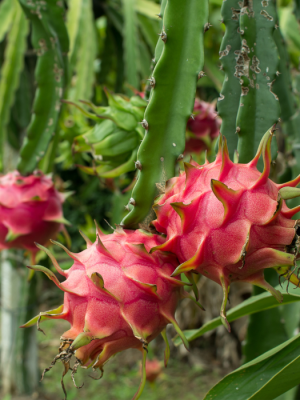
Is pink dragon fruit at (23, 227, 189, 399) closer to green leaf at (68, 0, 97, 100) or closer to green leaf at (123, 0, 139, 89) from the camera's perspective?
green leaf at (123, 0, 139, 89)

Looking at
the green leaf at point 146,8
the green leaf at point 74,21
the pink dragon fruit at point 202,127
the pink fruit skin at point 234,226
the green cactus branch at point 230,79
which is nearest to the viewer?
the pink fruit skin at point 234,226

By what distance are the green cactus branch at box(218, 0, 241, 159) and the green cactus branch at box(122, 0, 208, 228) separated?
3.9 inches

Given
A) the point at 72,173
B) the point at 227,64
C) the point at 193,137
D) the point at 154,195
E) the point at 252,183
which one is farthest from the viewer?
the point at 72,173

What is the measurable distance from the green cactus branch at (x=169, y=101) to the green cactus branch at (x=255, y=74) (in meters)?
0.11

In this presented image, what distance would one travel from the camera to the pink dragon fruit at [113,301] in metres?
0.54

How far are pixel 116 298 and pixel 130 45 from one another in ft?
4.64

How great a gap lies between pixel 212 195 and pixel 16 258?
188 cm

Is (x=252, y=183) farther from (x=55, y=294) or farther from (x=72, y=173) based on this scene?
(x=72, y=173)

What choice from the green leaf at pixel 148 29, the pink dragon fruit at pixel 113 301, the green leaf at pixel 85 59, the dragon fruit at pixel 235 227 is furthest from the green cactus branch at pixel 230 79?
the green leaf at pixel 148 29

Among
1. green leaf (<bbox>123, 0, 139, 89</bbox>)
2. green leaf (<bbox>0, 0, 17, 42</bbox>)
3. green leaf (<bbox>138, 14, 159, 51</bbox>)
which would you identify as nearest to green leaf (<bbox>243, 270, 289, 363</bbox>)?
green leaf (<bbox>123, 0, 139, 89</bbox>)

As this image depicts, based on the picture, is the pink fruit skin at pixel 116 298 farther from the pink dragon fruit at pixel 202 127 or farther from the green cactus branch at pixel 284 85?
the pink dragon fruit at pixel 202 127

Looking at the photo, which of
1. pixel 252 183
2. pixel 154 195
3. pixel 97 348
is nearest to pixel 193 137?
pixel 154 195

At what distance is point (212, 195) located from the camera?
0.56m

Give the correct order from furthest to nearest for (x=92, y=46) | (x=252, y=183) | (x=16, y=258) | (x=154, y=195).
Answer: (x=16, y=258), (x=92, y=46), (x=154, y=195), (x=252, y=183)
